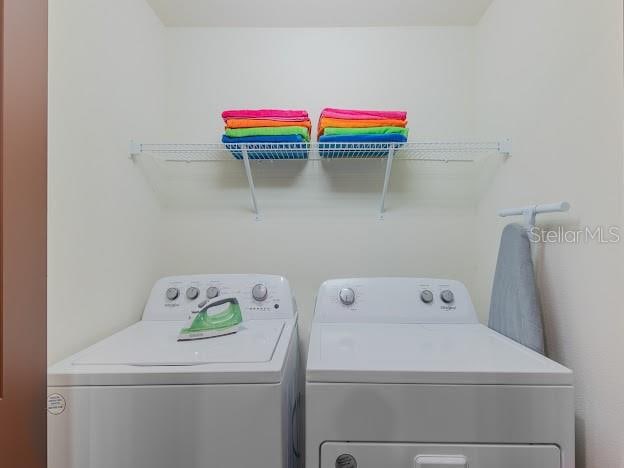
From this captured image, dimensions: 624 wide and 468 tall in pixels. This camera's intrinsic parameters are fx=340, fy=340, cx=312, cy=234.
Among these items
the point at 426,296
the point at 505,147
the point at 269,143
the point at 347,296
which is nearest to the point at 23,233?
the point at 269,143

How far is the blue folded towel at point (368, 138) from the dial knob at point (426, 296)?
2.15 ft

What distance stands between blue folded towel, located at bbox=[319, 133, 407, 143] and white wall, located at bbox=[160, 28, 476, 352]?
26 centimetres

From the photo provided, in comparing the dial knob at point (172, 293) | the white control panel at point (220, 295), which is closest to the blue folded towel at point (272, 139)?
the white control panel at point (220, 295)

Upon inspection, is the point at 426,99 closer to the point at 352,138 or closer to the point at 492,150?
the point at 492,150

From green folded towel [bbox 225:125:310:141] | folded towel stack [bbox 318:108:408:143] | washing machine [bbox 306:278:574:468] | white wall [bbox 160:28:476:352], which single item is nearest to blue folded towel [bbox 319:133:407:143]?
folded towel stack [bbox 318:108:408:143]

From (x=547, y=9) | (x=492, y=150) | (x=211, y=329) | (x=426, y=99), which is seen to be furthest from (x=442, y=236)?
(x=211, y=329)

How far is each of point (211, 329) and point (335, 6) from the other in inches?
59.1

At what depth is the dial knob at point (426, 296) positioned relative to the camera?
56.6 inches

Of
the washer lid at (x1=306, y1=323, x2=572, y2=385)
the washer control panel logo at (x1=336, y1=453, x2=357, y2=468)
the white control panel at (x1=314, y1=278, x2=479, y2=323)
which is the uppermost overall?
the white control panel at (x1=314, y1=278, x2=479, y2=323)

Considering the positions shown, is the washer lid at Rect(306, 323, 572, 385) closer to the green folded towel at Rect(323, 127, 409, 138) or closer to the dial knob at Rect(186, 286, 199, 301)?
the dial knob at Rect(186, 286, 199, 301)

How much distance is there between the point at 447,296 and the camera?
145 centimetres

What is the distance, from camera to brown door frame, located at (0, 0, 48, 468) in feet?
2.11

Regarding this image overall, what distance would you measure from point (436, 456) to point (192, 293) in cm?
108

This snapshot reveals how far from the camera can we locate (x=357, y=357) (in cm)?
97
